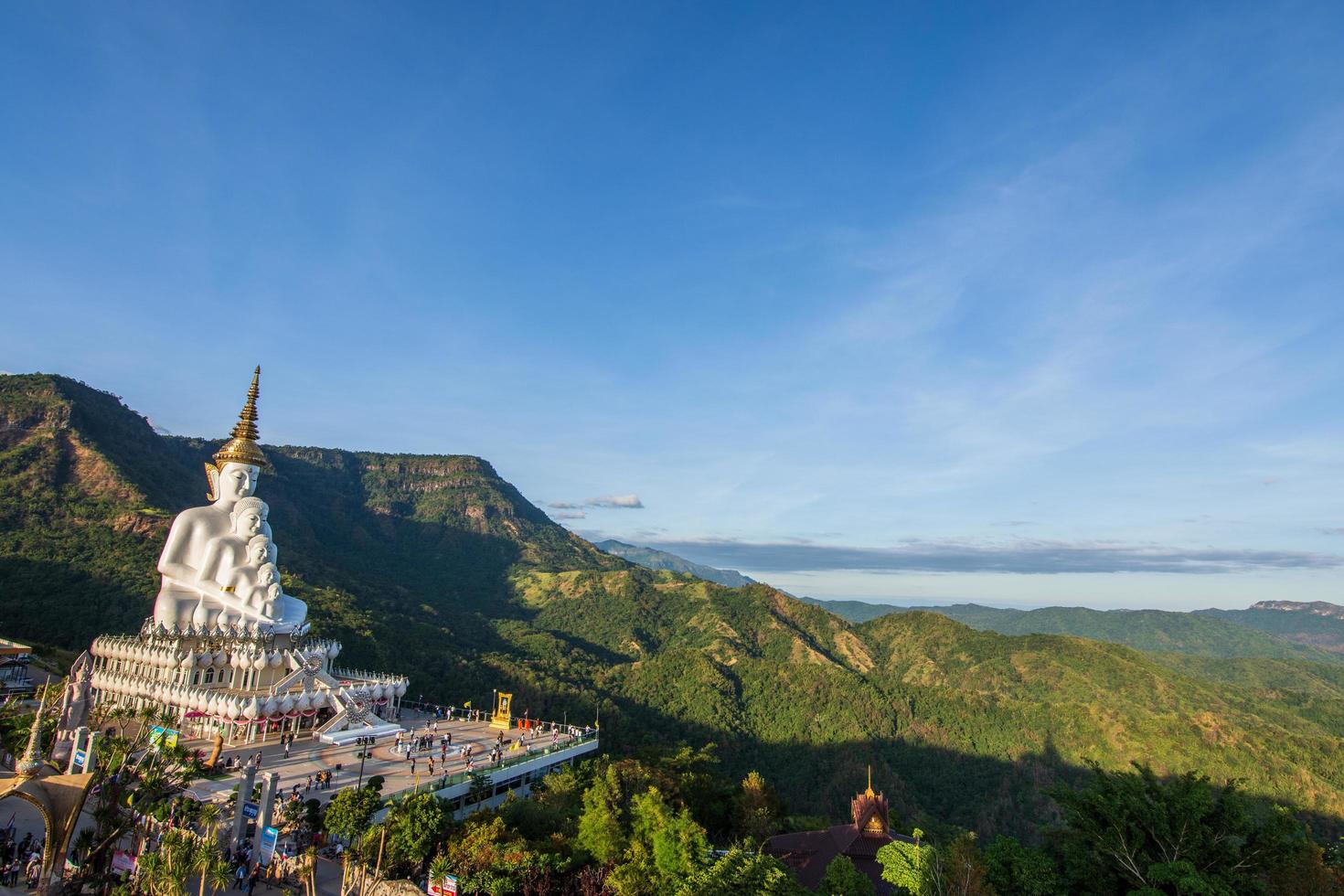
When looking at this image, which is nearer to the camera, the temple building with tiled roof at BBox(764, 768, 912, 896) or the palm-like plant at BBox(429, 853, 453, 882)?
the palm-like plant at BBox(429, 853, 453, 882)

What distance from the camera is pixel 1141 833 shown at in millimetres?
19516

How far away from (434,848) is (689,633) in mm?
117330

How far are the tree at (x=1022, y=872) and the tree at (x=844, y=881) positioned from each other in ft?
11.0

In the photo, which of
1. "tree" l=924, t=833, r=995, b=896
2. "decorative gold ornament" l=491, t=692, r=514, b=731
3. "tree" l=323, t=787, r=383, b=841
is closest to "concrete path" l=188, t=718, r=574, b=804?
"decorative gold ornament" l=491, t=692, r=514, b=731

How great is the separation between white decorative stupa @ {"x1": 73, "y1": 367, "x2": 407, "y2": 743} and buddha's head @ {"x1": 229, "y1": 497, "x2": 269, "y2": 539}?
0.06 metres

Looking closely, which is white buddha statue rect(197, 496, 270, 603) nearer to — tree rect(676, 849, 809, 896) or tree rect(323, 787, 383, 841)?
tree rect(323, 787, 383, 841)

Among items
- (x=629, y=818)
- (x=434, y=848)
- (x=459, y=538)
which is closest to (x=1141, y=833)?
(x=629, y=818)

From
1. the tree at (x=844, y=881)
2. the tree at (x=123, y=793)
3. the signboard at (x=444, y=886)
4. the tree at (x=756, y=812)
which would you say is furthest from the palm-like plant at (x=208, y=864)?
the tree at (x=756, y=812)

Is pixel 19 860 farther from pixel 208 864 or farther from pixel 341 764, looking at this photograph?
pixel 341 764

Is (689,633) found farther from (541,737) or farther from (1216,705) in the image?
(541,737)

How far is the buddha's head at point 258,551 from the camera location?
3775 cm

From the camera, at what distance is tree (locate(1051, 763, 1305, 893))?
18.9 meters

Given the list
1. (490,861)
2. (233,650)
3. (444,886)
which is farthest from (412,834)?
(233,650)

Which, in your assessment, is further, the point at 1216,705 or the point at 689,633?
the point at 689,633
